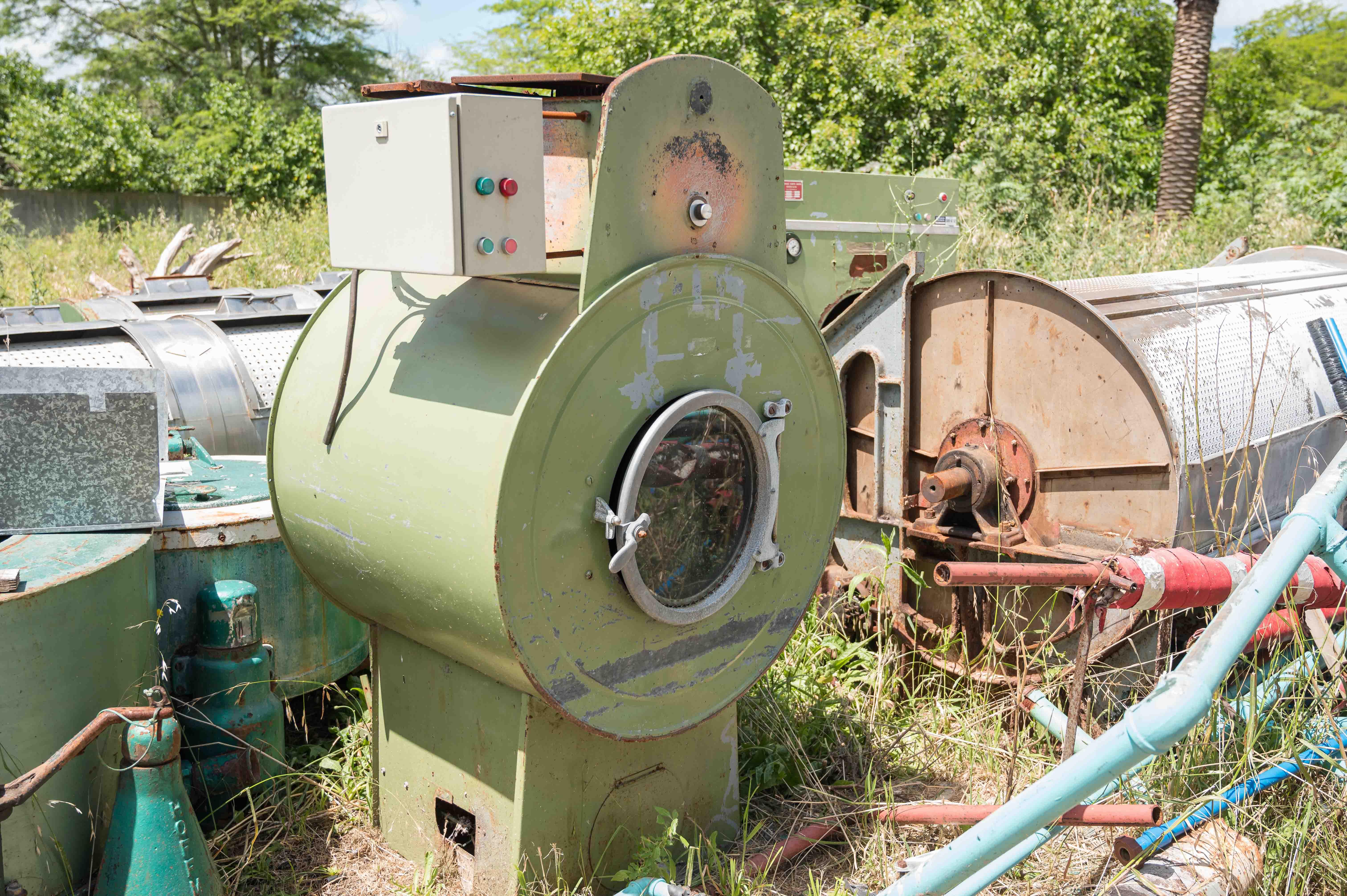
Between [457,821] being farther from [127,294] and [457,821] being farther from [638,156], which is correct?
[127,294]

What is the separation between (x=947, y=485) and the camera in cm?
412

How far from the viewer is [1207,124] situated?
18.0m

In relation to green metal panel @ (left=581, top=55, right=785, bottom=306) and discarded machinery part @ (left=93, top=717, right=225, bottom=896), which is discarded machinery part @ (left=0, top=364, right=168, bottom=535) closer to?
discarded machinery part @ (left=93, top=717, right=225, bottom=896)

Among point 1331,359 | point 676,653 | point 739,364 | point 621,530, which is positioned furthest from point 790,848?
point 1331,359

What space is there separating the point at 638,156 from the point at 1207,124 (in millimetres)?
18380

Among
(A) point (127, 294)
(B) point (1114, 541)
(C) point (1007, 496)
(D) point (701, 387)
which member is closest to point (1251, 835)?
(B) point (1114, 541)

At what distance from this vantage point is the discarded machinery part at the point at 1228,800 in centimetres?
276

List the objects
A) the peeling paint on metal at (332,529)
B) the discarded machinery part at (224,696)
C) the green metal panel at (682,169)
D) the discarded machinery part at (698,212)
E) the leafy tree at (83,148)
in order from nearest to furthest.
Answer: the green metal panel at (682,169) < the discarded machinery part at (698,212) < the peeling paint on metal at (332,529) < the discarded machinery part at (224,696) < the leafy tree at (83,148)

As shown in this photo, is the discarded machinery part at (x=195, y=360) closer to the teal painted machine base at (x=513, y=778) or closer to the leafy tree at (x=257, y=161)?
the teal painted machine base at (x=513, y=778)

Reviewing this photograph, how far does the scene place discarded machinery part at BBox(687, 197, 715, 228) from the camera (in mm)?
2766


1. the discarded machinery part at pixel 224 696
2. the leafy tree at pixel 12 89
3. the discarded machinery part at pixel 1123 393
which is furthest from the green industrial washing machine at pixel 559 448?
the leafy tree at pixel 12 89

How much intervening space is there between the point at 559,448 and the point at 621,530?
0.27m

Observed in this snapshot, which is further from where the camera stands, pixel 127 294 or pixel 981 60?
pixel 981 60

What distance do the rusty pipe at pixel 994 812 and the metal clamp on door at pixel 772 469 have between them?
2.61 feet
